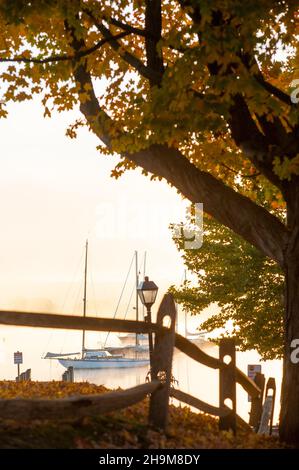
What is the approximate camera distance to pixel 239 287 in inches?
1186

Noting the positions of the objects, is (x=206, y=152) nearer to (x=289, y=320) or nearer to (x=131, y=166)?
(x=131, y=166)

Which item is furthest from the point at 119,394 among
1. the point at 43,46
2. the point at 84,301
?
the point at 84,301

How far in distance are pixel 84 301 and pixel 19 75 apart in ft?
229

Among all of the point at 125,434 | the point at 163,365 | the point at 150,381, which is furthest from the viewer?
the point at 150,381

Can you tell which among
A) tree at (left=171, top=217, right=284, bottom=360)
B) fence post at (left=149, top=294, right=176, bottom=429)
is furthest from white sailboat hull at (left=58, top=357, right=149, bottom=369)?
fence post at (left=149, top=294, right=176, bottom=429)

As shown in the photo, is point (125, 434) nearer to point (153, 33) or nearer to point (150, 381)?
point (150, 381)

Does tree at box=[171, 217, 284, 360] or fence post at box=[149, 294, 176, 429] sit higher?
tree at box=[171, 217, 284, 360]

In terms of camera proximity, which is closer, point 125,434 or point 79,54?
point 125,434

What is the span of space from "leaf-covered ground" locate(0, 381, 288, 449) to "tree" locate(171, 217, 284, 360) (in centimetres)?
1863

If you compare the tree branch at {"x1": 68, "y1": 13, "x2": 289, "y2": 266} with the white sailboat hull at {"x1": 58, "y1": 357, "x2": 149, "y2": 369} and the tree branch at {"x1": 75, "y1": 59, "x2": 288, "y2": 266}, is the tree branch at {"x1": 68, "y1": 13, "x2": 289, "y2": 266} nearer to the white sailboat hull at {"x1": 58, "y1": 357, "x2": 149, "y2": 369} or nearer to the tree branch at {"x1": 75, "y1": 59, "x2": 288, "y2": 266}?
the tree branch at {"x1": 75, "y1": 59, "x2": 288, "y2": 266}

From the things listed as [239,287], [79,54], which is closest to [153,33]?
[79,54]

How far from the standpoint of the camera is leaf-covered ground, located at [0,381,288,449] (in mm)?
7895

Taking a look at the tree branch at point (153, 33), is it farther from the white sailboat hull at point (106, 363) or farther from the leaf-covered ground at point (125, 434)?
the white sailboat hull at point (106, 363)

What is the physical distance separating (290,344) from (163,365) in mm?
3314
